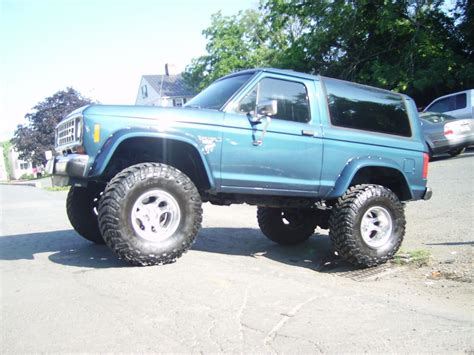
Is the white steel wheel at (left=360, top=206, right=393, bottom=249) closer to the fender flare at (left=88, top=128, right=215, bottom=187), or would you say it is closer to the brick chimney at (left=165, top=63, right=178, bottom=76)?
the fender flare at (left=88, top=128, right=215, bottom=187)

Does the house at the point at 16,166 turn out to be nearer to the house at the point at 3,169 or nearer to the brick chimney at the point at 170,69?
the house at the point at 3,169

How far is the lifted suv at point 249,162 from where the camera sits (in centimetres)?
430

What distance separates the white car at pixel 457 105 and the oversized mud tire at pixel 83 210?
12.8m

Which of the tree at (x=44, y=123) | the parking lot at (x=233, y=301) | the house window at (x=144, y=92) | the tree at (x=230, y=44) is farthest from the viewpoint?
the house window at (x=144, y=92)

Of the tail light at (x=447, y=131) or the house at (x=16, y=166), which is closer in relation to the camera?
the tail light at (x=447, y=131)

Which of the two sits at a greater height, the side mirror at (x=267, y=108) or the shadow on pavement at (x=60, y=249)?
the side mirror at (x=267, y=108)

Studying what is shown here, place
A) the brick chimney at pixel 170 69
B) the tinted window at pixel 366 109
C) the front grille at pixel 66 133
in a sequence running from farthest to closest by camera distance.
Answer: the brick chimney at pixel 170 69 < the tinted window at pixel 366 109 < the front grille at pixel 66 133

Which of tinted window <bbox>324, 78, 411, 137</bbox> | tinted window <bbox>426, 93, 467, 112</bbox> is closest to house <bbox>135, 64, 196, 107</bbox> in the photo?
tinted window <bbox>426, 93, 467, 112</bbox>

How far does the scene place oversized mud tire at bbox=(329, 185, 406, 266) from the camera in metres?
5.16

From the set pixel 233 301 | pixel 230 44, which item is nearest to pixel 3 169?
pixel 230 44

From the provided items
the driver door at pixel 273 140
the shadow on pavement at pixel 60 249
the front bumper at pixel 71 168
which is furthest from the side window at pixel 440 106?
the front bumper at pixel 71 168

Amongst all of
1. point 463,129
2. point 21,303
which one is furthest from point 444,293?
point 463,129

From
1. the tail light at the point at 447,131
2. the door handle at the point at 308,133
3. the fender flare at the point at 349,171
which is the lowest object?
the fender flare at the point at 349,171

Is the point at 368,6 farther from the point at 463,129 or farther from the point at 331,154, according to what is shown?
the point at 331,154
